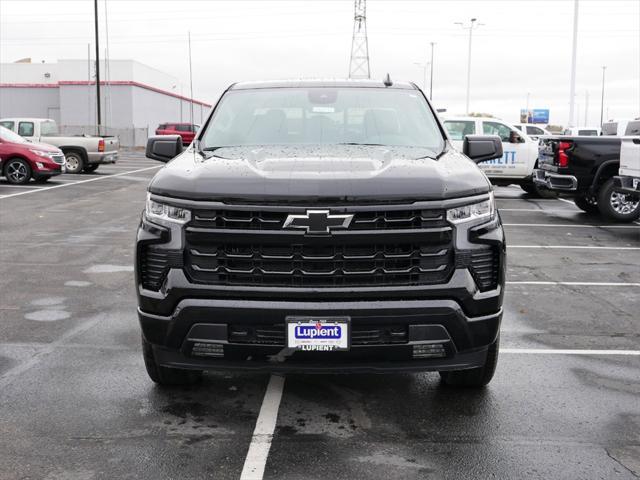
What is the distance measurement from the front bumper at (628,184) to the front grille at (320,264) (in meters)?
9.14

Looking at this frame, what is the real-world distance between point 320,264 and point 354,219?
0.94ft

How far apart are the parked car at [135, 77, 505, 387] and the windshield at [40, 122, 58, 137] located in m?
22.6

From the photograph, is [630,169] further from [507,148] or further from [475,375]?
[475,375]

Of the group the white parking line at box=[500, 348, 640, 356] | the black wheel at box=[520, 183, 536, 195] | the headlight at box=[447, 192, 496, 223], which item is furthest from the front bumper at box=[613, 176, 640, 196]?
the headlight at box=[447, 192, 496, 223]

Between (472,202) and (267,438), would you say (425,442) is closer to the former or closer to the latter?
(267,438)

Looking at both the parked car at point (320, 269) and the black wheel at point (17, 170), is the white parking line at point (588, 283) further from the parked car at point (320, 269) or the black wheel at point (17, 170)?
the black wheel at point (17, 170)

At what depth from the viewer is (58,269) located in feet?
29.2

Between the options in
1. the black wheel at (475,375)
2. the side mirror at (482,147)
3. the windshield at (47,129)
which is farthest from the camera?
the windshield at (47,129)

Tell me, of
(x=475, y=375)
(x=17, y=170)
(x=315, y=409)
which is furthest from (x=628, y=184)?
(x=17, y=170)

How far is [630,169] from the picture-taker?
1210 centimetres

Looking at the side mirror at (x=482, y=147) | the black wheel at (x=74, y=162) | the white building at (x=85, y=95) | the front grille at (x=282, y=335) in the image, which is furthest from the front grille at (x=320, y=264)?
the white building at (x=85, y=95)

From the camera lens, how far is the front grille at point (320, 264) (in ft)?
12.7

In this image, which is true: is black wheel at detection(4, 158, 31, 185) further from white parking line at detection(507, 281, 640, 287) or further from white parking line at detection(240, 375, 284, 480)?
white parking line at detection(240, 375, 284, 480)

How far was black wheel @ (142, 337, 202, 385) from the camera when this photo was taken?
15.1 ft
